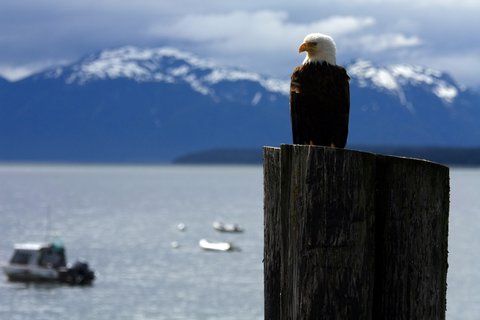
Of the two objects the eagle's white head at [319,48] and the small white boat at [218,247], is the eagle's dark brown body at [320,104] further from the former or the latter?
the small white boat at [218,247]

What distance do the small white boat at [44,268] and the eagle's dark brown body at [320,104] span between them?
64.6 metres

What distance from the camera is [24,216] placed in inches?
5773

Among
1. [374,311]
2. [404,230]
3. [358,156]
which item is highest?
[358,156]

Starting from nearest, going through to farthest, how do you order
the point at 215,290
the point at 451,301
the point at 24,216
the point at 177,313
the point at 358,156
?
the point at 358,156
the point at 177,313
the point at 451,301
the point at 215,290
the point at 24,216

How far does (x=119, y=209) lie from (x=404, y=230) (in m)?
166

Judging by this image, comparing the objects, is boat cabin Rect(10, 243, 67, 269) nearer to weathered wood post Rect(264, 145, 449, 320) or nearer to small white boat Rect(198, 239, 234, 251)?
small white boat Rect(198, 239, 234, 251)

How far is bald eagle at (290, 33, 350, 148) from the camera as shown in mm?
5539

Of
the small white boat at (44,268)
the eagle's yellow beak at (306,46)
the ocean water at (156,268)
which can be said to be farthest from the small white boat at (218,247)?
the eagle's yellow beak at (306,46)

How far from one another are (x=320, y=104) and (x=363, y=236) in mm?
1740

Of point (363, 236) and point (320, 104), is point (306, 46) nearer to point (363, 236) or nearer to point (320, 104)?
point (320, 104)

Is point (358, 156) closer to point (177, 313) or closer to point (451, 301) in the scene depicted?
point (177, 313)

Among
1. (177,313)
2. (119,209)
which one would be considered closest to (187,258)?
(177,313)

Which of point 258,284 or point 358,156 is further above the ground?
point 358,156

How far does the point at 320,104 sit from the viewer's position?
568 cm
